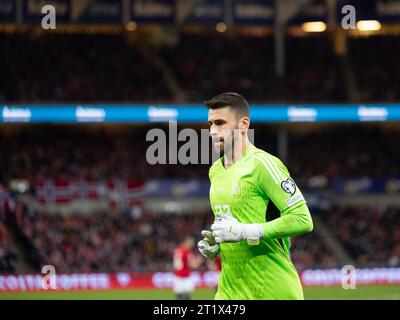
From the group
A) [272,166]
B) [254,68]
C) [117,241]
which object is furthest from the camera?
[254,68]

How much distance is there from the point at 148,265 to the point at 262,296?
75.3ft

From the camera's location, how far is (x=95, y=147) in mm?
33781

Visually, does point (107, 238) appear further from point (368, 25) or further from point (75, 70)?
point (368, 25)

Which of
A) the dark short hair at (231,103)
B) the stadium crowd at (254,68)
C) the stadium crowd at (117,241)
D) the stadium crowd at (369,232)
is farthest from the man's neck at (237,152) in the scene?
the stadium crowd at (254,68)

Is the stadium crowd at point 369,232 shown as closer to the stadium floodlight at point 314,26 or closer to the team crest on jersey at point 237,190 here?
the stadium floodlight at point 314,26

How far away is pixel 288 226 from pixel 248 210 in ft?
1.42

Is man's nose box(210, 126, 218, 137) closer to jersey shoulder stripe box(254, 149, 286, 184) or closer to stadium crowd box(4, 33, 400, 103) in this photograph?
jersey shoulder stripe box(254, 149, 286, 184)

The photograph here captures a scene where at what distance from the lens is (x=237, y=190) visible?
616 cm

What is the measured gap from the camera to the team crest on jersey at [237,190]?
614cm

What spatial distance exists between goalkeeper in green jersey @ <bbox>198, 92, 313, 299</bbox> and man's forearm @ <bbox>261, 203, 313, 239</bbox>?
0.10 metres

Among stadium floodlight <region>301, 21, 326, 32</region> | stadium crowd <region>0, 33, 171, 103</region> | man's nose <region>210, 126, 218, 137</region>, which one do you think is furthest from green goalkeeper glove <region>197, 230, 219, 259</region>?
stadium floodlight <region>301, 21, 326, 32</region>

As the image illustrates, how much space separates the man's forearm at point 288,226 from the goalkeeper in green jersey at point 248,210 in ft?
0.32
